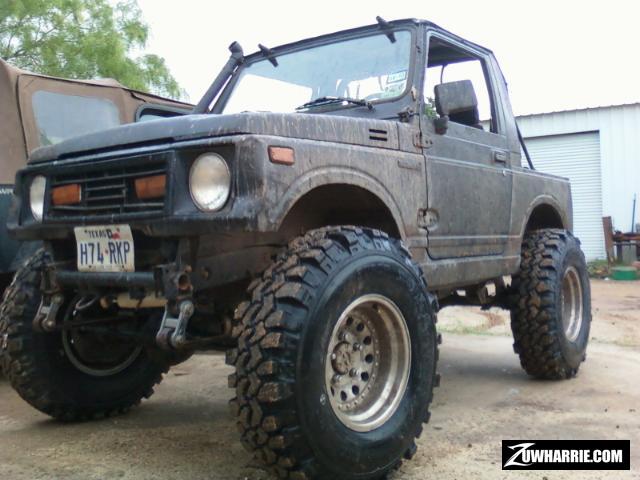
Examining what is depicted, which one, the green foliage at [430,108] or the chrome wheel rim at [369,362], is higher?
the green foliage at [430,108]

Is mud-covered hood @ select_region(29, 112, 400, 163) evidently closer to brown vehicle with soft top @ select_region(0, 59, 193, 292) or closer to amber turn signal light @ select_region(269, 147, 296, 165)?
amber turn signal light @ select_region(269, 147, 296, 165)

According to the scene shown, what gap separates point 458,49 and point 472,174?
0.88 m

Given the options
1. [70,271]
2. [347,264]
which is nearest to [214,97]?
[70,271]

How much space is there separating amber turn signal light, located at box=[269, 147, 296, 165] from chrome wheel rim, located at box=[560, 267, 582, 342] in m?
3.25

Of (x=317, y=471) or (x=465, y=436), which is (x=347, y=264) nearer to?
(x=317, y=471)

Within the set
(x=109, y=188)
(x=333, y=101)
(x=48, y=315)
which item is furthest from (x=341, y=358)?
(x=333, y=101)

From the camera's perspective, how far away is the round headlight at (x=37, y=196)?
11.1 ft

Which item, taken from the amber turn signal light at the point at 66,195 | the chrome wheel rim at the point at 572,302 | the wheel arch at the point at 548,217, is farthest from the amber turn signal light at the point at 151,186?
the chrome wheel rim at the point at 572,302

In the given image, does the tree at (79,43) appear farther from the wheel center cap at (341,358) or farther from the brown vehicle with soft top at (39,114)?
the wheel center cap at (341,358)

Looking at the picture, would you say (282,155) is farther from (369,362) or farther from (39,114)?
(39,114)

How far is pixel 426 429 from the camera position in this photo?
148 inches

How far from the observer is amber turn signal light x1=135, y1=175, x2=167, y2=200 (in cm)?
282

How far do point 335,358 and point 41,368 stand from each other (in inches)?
64.7

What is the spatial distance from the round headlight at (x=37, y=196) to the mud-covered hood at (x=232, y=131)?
0.33ft
